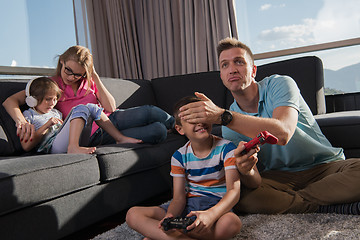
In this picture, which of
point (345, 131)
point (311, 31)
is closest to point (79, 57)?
point (345, 131)

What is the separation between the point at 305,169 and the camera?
4.78ft

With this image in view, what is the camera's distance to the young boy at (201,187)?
108 cm

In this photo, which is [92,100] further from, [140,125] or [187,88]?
[187,88]

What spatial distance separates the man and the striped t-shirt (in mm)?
92

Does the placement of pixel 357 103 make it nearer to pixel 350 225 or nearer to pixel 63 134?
pixel 350 225

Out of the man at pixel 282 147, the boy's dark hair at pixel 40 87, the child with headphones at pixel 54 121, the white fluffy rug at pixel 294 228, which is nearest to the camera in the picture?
the white fluffy rug at pixel 294 228

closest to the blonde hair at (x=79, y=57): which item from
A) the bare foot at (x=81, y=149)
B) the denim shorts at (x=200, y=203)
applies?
the bare foot at (x=81, y=149)

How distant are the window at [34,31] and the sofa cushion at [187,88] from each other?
1230 millimetres

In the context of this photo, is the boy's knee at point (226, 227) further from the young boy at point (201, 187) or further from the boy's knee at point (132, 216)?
the boy's knee at point (132, 216)

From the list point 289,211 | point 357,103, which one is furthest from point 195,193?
point 357,103

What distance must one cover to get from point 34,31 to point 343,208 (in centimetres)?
310

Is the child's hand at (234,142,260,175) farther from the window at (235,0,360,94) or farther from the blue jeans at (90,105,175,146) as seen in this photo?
the window at (235,0,360,94)

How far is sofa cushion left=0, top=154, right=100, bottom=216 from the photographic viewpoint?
1117 millimetres

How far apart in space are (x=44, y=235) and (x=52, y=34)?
8.77ft
